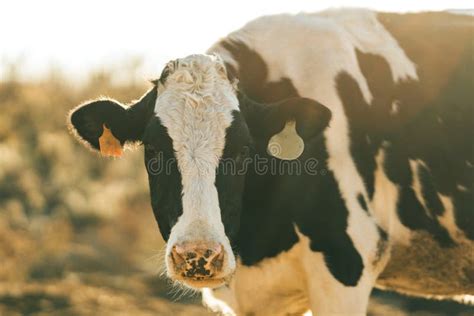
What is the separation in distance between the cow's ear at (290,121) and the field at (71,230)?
5.94 ft

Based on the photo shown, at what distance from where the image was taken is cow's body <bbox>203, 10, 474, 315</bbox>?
681 cm

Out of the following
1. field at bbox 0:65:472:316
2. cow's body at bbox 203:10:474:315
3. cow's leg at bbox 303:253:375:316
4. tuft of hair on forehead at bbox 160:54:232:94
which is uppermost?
tuft of hair on forehead at bbox 160:54:232:94

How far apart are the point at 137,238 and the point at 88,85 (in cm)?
963

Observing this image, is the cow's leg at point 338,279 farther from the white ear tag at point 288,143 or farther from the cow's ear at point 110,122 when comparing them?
the cow's ear at point 110,122

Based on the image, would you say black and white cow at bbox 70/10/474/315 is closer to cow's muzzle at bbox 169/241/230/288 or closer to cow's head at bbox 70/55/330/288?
cow's head at bbox 70/55/330/288

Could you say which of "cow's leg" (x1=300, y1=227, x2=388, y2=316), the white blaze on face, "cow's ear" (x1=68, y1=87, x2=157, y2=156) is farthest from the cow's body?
"cow's ear" (x1=68, y1=87, x2=157, y2=156)

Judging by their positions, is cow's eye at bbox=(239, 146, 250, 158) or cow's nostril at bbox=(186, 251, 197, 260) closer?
cow's nostril at bbox=(186, 251, 197, 260)

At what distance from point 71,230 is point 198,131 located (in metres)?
8.37

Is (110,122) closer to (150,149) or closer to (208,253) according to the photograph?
(150,149)

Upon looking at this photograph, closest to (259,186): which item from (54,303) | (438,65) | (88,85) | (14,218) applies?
(438,65)

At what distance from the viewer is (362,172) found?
6.91m

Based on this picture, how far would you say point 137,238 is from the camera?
45.5ft

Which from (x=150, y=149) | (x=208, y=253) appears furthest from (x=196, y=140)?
(x=208, y=253)

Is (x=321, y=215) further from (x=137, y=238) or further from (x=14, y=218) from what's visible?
(x=14, y=218)
